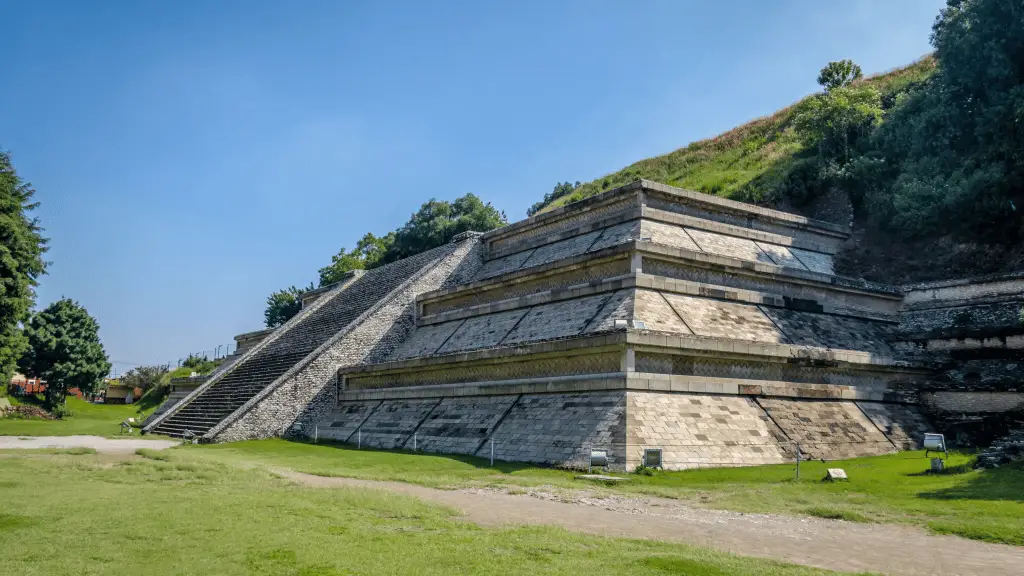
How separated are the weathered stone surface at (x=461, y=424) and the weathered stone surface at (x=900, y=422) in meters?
7.97

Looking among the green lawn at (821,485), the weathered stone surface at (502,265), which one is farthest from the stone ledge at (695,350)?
the weathered stone surface at (502,265)

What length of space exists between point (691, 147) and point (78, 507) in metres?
37.6

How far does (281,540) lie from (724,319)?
12691 mm

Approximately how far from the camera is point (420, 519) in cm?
786

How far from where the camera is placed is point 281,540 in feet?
21.2

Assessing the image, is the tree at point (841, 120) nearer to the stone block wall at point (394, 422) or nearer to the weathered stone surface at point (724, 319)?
the weathered stone surface at point (724, 319)

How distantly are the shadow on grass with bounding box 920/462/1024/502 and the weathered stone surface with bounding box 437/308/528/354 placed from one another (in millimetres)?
11200

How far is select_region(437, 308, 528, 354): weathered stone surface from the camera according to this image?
19.6 meters

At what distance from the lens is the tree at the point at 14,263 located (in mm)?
23078

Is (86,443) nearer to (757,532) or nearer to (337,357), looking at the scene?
(337,357)

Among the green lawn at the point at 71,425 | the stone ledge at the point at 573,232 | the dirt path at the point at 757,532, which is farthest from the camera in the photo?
the green lawn at the point at 71,425

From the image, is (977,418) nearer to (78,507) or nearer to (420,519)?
→ (420,519)

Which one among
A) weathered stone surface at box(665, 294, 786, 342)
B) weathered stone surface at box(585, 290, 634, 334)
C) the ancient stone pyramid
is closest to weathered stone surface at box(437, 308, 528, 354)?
the ancient stone pyramid

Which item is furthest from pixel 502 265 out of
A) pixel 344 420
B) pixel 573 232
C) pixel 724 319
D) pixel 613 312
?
pixel 724 319
